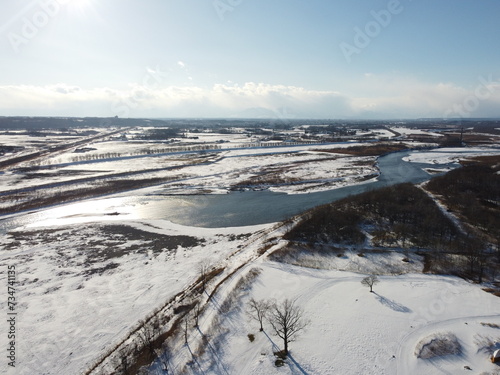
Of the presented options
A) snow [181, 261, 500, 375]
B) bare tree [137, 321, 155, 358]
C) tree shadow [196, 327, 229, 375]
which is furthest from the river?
tree shadow [196, 327, 229, 375]

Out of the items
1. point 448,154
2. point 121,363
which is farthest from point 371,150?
point 121,363

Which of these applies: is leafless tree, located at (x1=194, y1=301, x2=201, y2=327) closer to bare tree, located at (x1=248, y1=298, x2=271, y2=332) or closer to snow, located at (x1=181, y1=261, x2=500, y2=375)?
snow, located at (x1=181, y1=261, x2=500, y2=375)

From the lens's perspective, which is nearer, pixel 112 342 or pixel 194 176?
pixel 112 342

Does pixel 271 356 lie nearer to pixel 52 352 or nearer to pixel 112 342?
pixel 112 342

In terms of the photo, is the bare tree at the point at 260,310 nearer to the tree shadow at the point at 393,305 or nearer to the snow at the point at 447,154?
the tree shadow at the point at 393,305

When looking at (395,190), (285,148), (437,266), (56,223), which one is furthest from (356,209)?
(285,148)

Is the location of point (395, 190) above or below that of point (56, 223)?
above
